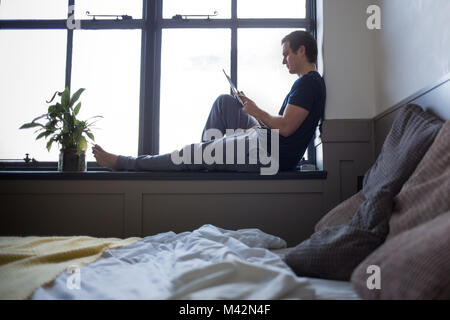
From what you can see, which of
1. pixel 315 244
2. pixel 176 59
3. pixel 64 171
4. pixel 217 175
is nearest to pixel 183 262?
pixel 315 244

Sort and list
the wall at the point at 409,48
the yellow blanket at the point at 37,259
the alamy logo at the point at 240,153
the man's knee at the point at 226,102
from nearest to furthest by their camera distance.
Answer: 1. the yellow blanket at the point at 37,259
2. the wall at the point at 409,48
3. the alamy logo at the point at 240,153
4. the man's knee at the point at 226,102

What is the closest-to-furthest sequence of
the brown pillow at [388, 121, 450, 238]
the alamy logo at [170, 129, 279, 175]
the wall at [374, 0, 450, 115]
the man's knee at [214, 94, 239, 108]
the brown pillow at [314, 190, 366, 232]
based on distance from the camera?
the brown pillow at [388, 121, 450, 238] → the brown pillow at [314, 190, 366, 232] → the wall at [374, 0, 450, 115] → the alamy logo at [170, 129, 279, 175] → the man's knee at [214, 94, 239, 108]

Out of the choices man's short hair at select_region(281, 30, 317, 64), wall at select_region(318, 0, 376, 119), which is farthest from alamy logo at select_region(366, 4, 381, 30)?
man's short hair at select_region(281, 30, 317, 64)

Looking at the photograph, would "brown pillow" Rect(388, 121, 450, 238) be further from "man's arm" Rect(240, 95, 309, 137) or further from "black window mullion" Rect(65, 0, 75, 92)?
"black window mullion" Rect(65, 0, 75, 92)

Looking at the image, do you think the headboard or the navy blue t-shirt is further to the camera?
the navy blue t-shirt

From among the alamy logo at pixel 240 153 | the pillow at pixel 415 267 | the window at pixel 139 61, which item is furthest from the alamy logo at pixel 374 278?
the window at pixel 139 61

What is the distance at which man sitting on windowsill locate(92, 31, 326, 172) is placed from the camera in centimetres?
185

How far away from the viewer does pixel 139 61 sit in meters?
2.46

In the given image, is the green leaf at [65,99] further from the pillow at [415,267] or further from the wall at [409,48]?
the pillow at [415,267]

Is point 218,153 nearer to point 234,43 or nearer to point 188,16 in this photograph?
point 234,43

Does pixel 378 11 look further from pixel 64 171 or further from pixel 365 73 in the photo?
pixel 64 171

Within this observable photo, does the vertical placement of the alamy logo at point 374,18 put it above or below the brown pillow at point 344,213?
above

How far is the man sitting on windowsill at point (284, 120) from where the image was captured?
6.08 feet

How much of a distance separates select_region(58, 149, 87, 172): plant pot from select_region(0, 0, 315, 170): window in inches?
14.9
